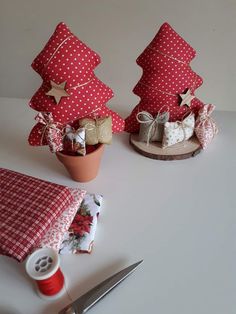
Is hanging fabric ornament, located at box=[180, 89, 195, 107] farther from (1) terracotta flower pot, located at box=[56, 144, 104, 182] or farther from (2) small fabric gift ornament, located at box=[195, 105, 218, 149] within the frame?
(1) terracotta flower pot, located at box=[56, 144, 104, 182]

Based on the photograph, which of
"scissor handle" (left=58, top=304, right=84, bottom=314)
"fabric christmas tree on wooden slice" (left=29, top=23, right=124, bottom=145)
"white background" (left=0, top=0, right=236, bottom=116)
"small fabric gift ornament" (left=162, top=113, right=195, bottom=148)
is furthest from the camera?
"white background" (left=0, top=0, right=236, bottom=116)

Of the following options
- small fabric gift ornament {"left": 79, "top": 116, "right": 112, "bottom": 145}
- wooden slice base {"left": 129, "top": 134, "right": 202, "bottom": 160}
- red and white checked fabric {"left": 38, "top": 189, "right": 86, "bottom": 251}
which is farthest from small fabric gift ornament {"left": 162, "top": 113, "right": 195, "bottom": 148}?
red and white checked fabric {"left": 38, "top": 189, "right": 86, "bottom": 251}

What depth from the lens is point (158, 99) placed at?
0.68 m

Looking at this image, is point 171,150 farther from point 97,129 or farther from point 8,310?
point 8,310

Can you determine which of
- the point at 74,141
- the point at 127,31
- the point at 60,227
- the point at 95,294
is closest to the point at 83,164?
the point at 74,141

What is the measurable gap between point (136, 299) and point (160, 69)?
1.55 ft

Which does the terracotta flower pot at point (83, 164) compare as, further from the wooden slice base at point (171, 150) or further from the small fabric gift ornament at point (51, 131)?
the wooden slice base at point (171, 150)

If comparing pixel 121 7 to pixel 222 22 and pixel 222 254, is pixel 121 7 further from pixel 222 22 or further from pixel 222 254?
pixel 222 254

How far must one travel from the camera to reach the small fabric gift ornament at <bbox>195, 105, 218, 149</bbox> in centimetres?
70

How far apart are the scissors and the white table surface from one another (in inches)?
0.5

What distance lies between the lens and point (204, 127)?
2.29 feet

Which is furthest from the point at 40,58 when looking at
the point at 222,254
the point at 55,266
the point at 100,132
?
the point at 222,254

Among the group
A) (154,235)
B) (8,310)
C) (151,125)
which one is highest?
(151,125)

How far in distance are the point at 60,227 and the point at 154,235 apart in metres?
0.17
